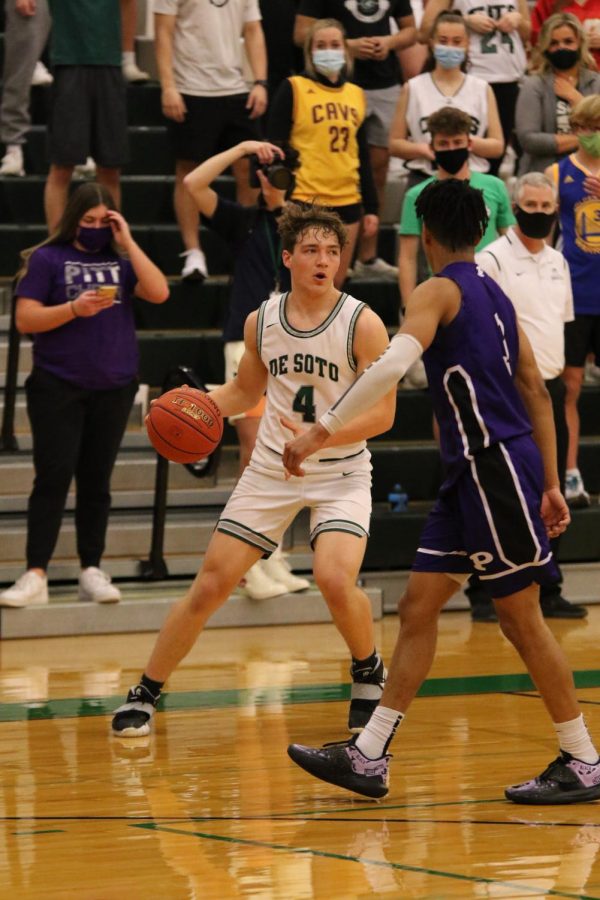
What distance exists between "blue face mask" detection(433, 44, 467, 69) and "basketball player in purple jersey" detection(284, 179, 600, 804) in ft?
16.2

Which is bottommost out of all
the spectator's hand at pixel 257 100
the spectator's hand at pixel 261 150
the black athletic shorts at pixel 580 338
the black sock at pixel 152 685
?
the black sock at pixel 152 685

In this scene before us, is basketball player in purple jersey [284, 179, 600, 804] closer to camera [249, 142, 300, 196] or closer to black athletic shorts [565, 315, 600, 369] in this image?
camera [249, 142, 300, 196]

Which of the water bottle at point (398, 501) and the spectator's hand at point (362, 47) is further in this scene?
the spectator's hand at point (362, 47)

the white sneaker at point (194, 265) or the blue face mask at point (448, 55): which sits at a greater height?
the blue face mask at point (448, 55)

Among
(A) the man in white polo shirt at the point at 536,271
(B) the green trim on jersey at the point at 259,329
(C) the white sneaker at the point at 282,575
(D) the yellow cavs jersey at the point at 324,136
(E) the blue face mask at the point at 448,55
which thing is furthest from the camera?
(E) the blue face mask at the point at 448,55

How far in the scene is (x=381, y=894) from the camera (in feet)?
12.8

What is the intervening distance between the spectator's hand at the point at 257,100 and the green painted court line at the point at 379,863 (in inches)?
235

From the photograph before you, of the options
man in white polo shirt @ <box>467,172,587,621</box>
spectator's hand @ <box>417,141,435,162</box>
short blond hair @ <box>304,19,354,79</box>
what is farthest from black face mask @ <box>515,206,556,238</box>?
short blond hair @ <box>304,19,354,79</box>

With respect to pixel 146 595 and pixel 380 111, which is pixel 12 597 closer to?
pixel 146 595

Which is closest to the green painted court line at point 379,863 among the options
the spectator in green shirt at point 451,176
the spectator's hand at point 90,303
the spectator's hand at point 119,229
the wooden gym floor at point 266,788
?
the wooden gym floor at point 266,788

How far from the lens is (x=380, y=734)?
494 cm

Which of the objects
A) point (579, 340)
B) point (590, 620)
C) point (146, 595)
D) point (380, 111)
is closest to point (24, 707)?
point (146, 595)

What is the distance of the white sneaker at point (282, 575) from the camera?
8713mm

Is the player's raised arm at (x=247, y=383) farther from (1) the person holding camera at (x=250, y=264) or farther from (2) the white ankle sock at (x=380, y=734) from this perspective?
(1) the person holding camera at (x=250, y=264)
